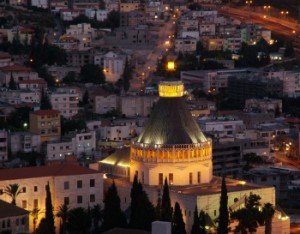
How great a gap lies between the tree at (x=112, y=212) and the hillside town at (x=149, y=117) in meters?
0.05

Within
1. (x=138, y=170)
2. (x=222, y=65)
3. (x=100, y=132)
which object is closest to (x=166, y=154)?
(x=138, y=170)

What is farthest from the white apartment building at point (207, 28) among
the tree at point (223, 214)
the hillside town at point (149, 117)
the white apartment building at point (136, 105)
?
the tree at point (223, 214)

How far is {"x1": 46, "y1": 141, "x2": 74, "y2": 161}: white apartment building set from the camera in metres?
80.4

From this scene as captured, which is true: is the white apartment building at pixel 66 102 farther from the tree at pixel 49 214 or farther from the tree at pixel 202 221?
the tree at pixel 49 214

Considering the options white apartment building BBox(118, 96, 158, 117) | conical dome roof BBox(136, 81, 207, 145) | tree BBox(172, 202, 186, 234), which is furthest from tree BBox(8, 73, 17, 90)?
tree BBox(172, 202, 186, 234)

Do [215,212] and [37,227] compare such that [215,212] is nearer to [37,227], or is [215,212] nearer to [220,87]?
[37,227]

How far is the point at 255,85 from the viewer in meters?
105

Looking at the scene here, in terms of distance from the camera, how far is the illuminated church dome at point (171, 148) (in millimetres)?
63062

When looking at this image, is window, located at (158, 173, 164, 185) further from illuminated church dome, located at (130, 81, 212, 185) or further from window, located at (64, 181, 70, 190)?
window, located at (64, 181, 70, 190)

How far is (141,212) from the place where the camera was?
193 ft

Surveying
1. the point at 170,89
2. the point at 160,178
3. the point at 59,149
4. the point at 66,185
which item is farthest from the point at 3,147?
the point at 66,185

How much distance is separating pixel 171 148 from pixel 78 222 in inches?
213

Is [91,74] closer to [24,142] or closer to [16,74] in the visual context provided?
[16,74]

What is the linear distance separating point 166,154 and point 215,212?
363 cm
